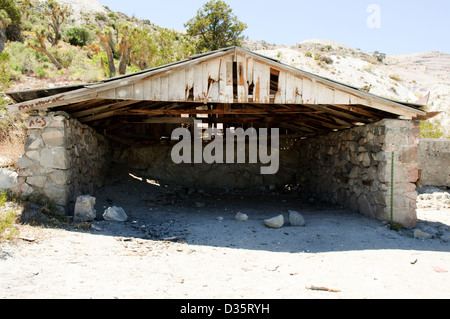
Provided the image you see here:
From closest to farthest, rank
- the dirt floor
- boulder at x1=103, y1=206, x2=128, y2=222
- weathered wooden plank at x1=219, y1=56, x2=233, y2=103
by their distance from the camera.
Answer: the dirt floor
weathered wooden plank at x1=219, y1=56, x2=233, y2=103
boulder at x1=103, y1=206, x2=128, y2=222

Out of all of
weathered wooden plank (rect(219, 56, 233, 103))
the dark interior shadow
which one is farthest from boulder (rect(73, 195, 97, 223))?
weathered wooden plank (rect(219, 56, 233, 103))

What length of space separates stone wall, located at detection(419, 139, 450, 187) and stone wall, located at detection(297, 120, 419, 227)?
361cm

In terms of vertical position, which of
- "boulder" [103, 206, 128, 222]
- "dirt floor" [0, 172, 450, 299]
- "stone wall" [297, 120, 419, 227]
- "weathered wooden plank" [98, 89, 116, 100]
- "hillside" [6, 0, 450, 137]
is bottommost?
"dirt floor" [0, 172, 450, 299]

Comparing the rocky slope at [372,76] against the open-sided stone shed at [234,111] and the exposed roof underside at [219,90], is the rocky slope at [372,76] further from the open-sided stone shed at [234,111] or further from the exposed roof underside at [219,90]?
the exposed roof underside at [219,90]

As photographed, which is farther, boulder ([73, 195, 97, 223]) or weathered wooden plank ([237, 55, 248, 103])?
weathered wooden plank ([237, 55, 248, 103])

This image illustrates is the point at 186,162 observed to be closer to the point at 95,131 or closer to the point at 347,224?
the point at 95,131

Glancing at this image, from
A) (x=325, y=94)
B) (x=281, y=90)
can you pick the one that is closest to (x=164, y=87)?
(x=281, y=90)

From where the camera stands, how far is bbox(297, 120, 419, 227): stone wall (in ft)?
20.4

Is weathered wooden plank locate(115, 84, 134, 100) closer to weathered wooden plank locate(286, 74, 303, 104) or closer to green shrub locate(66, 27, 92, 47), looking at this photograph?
weathered wooden plank locate(286, 74, 303, 104)

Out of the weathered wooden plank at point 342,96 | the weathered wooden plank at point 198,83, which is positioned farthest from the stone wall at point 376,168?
the weathered wooden plank at point 198,83

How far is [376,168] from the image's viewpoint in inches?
258

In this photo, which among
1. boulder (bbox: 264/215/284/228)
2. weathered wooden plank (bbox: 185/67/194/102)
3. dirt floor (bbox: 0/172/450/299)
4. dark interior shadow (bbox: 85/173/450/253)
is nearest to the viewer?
dirt floor (bbox: 0/172/450/299)

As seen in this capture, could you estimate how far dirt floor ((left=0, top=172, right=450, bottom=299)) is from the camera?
11.0 feet

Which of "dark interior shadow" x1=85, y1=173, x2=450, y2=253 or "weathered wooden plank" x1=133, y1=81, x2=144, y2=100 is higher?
"weathered wooden plank" x1=133, y1=81, x2=144, y2=100
